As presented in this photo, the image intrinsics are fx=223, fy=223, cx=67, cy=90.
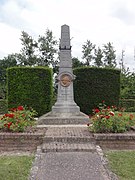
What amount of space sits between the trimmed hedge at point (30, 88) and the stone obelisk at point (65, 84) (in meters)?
2.30

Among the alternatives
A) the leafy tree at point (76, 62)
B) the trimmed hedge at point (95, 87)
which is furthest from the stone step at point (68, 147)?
the leafy tree at point (76, 62)

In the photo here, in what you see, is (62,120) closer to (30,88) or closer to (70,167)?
(30,88)

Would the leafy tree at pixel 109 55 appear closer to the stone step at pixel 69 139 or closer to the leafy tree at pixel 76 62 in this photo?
the leafy tree at pixel 76 62

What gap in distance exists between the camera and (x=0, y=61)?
33031 mm

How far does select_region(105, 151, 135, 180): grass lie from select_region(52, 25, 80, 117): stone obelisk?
4.28m

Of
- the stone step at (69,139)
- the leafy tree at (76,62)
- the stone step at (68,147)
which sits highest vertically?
the leafy tree at (76,62)

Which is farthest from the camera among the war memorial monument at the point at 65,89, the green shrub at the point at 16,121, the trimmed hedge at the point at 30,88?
the trimmed hedge at the point at 30,88

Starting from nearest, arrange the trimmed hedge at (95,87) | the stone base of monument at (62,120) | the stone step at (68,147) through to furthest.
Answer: the stone step at (68,147)
the stone base of monument at (62,120)
the trimmed hedge at (95,87)

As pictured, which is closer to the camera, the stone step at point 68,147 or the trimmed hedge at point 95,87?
the stone step at point 68,147

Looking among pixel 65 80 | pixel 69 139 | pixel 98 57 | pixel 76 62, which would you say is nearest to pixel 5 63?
pixel 76 62

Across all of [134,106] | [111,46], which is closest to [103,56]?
[111,46]

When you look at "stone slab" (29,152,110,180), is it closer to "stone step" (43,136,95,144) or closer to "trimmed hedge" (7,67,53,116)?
"stone step" (43,136,95,144)

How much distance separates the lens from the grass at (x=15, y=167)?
3408 mm

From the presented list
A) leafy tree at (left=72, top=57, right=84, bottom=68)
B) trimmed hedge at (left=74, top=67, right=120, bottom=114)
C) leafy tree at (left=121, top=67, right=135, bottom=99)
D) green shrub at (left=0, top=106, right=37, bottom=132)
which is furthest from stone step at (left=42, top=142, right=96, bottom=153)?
leafy tree at (left=72, top=57, right=84, bottom=68)
